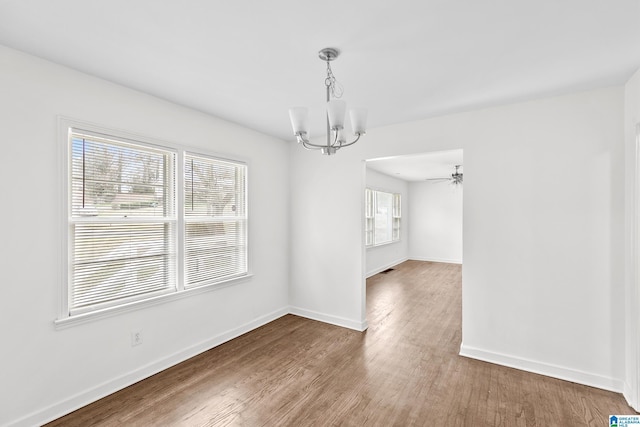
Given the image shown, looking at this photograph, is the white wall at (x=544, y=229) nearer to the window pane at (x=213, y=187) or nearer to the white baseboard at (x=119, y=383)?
the window pane at (x=213, y=187)

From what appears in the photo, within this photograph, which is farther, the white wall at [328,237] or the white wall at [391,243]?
the white wall at [391,243]

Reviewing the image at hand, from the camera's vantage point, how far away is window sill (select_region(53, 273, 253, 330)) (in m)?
2.21

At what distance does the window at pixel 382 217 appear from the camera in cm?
715

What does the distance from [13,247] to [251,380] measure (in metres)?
2.05

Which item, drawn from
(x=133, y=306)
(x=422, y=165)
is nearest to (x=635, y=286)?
(x=133, y=306)

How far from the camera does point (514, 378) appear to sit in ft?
8.81

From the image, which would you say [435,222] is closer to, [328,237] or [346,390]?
[328,237]

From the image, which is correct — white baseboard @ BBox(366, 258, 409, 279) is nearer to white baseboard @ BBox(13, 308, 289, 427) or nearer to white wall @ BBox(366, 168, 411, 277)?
white wall @ BBox(366, 168, 411, 277)

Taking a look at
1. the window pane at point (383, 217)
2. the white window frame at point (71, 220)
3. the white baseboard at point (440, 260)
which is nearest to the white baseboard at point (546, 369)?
the white window frame at point (71, 220)

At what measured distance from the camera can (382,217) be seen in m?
7.97

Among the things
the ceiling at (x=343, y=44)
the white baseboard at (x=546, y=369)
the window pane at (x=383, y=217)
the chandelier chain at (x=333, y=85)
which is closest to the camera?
the ceiling at (x=343, y=44)

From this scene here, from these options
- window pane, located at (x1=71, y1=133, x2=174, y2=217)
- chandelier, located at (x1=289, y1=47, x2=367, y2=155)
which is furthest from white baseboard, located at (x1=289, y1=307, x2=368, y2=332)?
chandelier, located at (x1=289, y1=47, x2=367, y2=155)

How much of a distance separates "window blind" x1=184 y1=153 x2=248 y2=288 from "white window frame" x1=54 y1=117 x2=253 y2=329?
7cm

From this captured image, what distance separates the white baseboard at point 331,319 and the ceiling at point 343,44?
2742 millimetres
